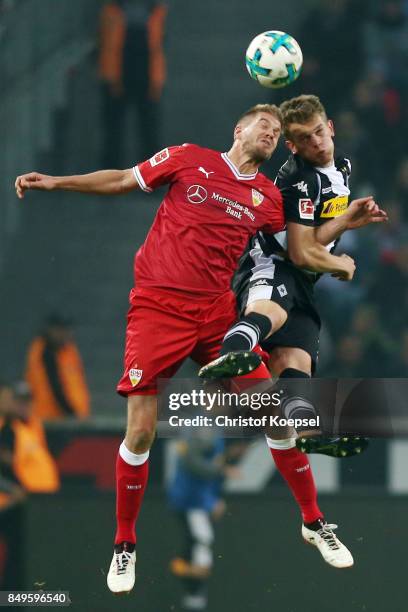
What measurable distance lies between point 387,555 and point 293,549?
2.27 feet

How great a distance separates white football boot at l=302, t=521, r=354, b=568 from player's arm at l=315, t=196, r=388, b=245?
61.7 inches

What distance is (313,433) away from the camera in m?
6.97

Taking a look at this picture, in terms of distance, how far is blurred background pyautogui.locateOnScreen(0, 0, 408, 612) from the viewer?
10320 mm

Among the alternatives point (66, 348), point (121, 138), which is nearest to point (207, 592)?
point (66, 348)

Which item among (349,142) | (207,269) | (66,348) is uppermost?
(349,142)

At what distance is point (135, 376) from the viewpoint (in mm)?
7141

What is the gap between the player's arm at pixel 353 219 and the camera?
715 cm

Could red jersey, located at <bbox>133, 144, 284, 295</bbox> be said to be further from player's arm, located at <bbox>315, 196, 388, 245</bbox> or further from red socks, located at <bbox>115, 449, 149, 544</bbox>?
red socks, located at <bbox>115, 449, 149, 544</bbox>

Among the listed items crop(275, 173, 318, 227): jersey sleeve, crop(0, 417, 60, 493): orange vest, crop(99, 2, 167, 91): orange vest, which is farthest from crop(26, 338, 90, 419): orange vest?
crop(275, 173, 318, 227): jersey sleeve

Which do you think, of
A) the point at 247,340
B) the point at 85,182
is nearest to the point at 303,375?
the point at 247,340

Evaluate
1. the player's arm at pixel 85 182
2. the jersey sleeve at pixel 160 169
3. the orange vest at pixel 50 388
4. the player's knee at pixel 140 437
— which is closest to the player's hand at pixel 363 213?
the jersey sleeve at pixel 160 169

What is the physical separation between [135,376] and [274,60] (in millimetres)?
1776

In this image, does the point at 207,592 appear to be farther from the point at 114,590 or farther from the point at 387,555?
the point at 114,590

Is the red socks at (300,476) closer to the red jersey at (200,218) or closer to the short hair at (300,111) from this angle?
the red jersey at (200,218)
